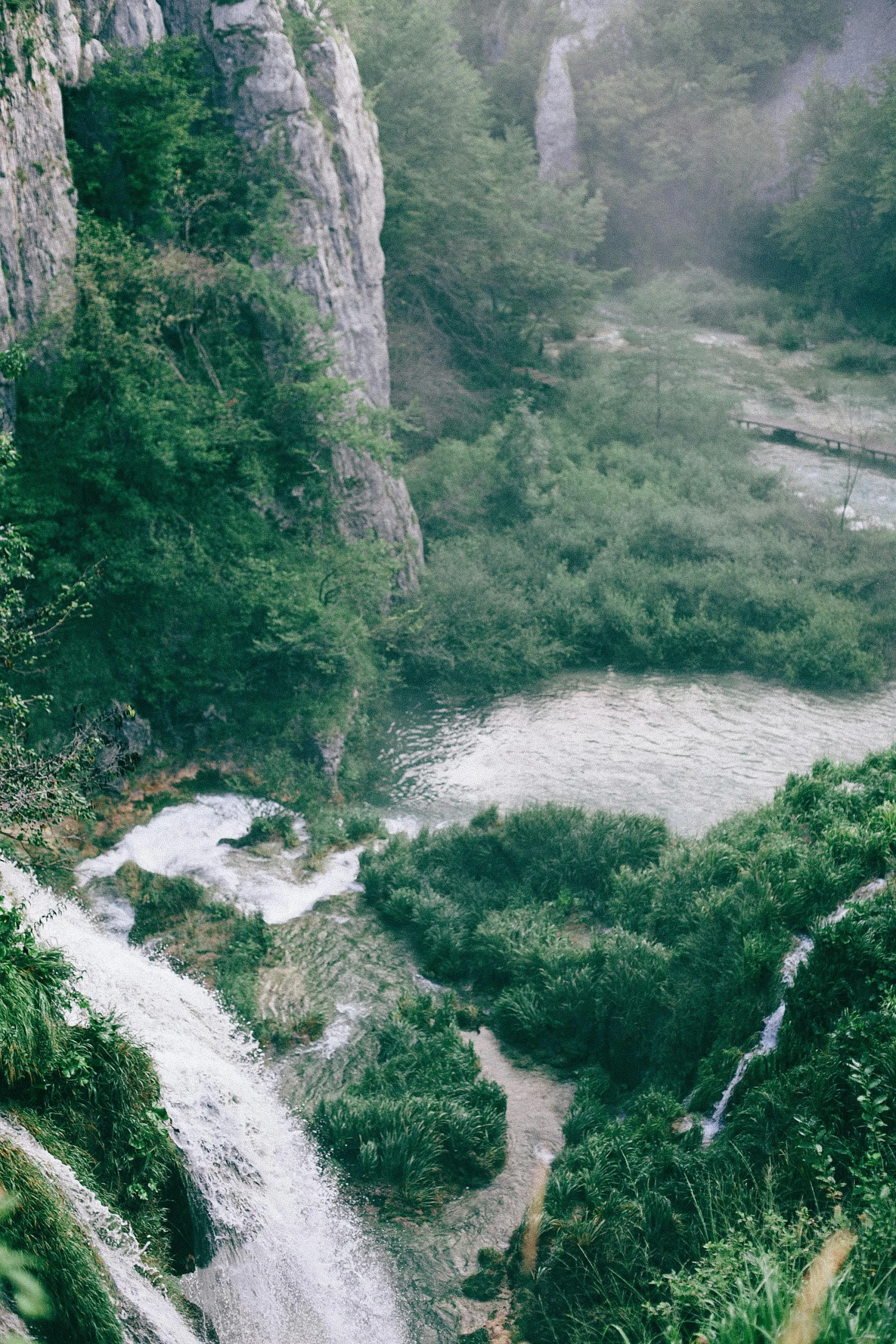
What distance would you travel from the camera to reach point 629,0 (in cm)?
4631

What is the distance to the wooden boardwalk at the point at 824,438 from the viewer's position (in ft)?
95.9

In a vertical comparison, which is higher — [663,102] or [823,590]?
[663,102]

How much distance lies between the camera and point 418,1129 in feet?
31.9

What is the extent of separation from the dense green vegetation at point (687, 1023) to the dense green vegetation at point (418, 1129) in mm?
1009

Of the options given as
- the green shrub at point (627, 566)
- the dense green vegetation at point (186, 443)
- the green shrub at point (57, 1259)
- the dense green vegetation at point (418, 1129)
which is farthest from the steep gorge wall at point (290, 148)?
the green shrub at point (57, 1259)

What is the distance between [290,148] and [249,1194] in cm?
1943

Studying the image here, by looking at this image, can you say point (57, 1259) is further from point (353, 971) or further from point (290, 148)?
point (290, 148)

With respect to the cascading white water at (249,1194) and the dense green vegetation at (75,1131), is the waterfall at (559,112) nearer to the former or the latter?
the cascading white water at (249,1194)

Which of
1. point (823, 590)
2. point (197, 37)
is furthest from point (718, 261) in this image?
point (197, 37)

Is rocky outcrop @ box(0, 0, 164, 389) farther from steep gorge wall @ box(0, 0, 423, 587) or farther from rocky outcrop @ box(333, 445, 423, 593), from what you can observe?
rocky outcrop @ box(333, 445, 423, 593)

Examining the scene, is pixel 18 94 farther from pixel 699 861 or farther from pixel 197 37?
pixel 699 861

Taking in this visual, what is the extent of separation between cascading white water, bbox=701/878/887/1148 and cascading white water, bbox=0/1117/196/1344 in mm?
5017

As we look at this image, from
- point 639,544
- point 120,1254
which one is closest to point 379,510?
point 639,544

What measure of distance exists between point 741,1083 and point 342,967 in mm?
5946
